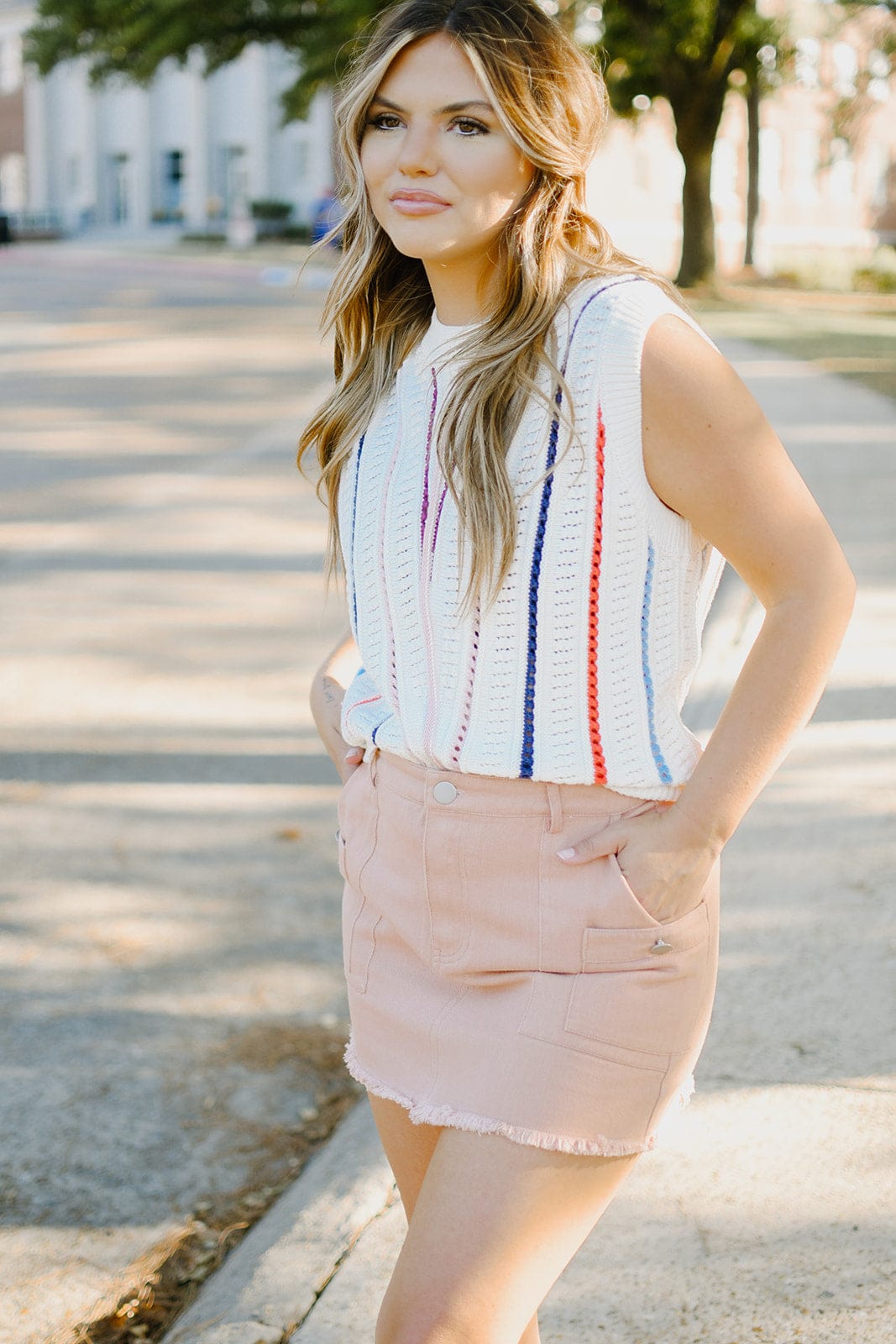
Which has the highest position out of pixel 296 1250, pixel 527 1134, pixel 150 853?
pixel 527 1134

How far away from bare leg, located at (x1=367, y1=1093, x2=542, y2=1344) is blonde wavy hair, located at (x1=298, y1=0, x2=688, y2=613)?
661 mm

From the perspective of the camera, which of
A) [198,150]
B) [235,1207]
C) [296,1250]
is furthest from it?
[198,150]

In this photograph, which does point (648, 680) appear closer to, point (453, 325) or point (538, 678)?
point (538, 678)

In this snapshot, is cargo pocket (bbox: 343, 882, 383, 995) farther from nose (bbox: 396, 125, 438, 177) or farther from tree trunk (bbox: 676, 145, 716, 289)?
tree trunk (bbox: 676, 145, 716, 289)

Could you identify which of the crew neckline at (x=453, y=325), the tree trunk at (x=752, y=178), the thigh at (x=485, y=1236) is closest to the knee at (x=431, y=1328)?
the thigh at (x=485, y=1236)

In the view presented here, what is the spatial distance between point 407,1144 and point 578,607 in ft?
2.40

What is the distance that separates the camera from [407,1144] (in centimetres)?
192

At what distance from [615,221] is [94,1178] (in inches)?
1923

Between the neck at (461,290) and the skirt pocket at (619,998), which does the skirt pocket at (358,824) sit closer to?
the skirt pocket at (619,998)

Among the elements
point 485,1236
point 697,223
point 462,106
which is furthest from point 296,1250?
point 697,223

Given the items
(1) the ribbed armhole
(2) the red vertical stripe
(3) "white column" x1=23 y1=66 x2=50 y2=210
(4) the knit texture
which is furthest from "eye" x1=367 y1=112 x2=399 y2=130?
(3) "white column" x1=23 y1=66 x2=50 y2=210

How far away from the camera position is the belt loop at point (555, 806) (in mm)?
1742

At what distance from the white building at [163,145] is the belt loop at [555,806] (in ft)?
168

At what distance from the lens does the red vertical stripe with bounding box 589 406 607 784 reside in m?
1.72
